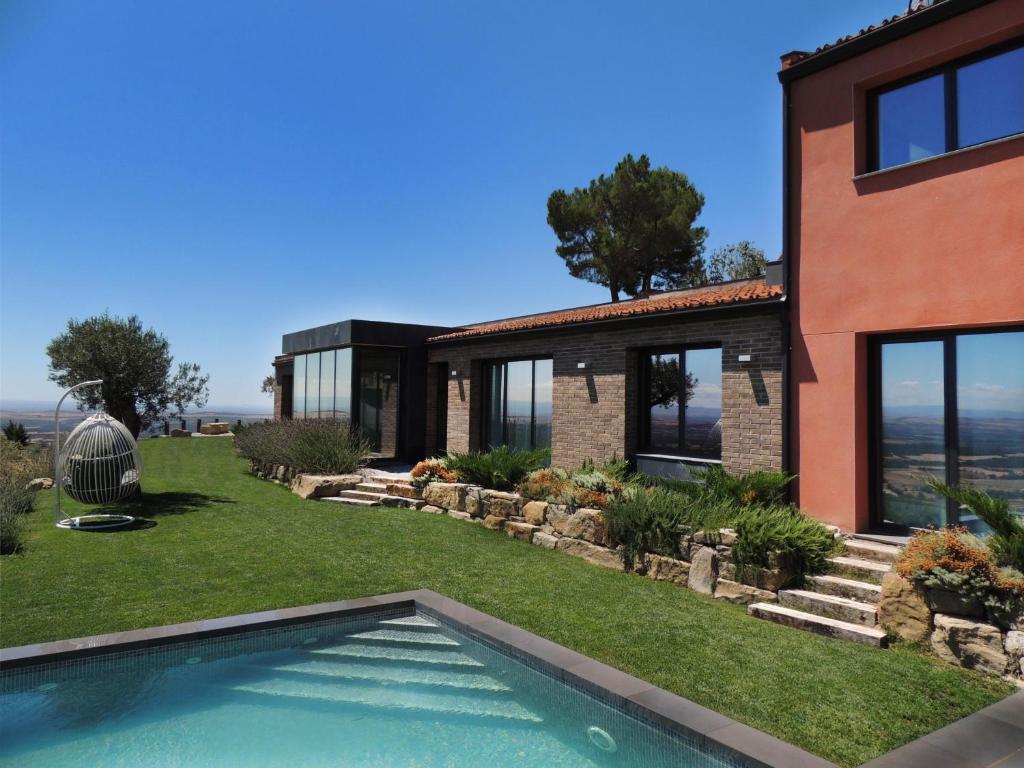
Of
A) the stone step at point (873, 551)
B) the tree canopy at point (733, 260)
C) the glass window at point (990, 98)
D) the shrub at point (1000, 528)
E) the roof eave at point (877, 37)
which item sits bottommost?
the stone step at point (873, 551)

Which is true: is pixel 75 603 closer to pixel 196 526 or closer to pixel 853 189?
pixel 196 526

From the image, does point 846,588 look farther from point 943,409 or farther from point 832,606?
point 943,409

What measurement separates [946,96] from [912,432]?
4.26 metres

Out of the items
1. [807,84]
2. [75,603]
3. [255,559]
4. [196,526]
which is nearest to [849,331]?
[807,84]

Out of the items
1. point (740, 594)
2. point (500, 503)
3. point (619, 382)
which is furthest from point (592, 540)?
point (619, 382)

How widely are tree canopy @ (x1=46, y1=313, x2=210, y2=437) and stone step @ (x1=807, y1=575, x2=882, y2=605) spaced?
27.3 meters

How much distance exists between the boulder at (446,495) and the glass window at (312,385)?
331 inches

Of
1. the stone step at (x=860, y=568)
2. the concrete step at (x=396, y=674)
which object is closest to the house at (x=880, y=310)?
the stone step at (x=860, y=568)

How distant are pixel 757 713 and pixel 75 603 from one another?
6.39 metres

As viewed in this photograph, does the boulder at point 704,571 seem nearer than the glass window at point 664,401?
Yes

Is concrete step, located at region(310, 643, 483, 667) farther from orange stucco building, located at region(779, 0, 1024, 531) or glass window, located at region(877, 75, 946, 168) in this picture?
glass window, located at region(877, 75, 946, 168)

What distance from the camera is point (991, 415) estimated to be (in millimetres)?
7145

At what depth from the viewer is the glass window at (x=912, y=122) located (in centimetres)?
772

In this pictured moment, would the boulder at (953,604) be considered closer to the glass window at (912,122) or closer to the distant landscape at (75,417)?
the glass window at (912,122)
